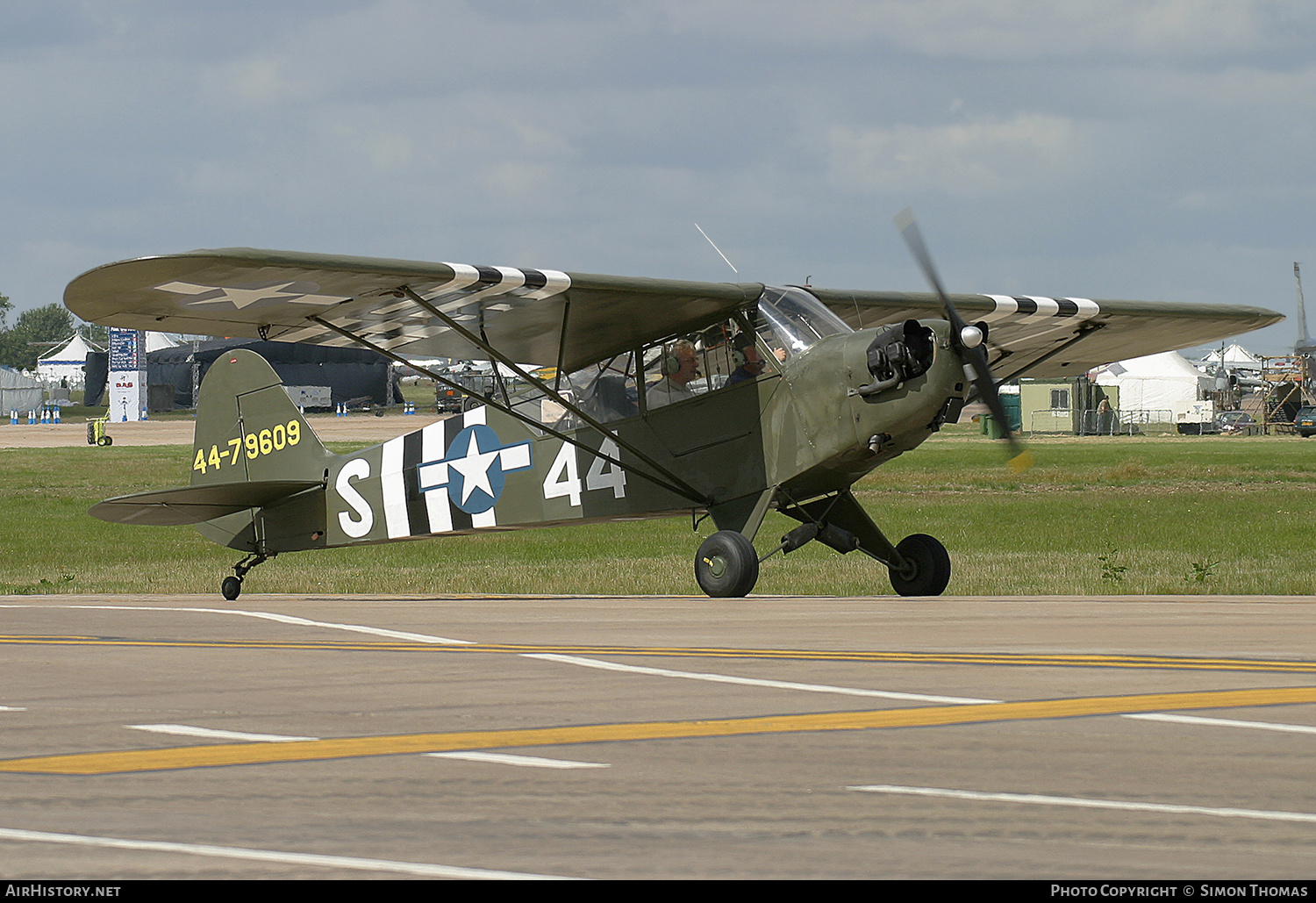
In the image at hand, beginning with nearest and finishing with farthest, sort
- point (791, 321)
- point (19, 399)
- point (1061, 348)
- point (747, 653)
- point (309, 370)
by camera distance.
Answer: point (747, 653) < point (791, 321) < point (1061, 348) < point (309, 370) < point (19, 399)

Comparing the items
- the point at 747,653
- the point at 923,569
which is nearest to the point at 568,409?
the point at 923,569

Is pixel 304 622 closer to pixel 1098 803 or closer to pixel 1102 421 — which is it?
pixel 1098 803

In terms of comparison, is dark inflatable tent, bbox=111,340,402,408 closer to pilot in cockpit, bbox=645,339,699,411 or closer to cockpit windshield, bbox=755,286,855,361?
pilot in cockpit, bbox=645,339,699,411

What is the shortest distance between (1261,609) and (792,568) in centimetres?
958

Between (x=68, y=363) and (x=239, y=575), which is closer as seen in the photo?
(x=239, y=575)

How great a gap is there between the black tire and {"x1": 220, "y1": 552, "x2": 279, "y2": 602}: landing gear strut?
24.3 ft

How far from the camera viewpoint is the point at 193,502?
16578 millimetres

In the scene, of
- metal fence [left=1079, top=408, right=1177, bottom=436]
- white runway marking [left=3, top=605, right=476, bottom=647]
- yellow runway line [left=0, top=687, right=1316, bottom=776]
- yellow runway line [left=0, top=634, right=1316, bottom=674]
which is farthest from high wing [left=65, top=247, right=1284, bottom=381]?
metal fence [left=1079, top=408, right=1177, bottom=436]

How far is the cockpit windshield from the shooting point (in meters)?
13.1

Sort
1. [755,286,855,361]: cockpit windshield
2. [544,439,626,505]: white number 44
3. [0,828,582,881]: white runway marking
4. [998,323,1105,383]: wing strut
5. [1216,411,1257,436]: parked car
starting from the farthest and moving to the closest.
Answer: [1216,411,1257,436]: parked car < [998,323,1105,383]: wing strut < [544,439,626,505]: white number 44 < [755,286,855,361]: cockpit windshield < [0,828,582,881]: white runway marking

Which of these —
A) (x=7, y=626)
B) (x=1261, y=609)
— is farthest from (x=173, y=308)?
(x=1261, y=609)

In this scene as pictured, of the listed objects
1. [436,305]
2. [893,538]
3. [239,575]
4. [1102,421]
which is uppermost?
[1102,421]

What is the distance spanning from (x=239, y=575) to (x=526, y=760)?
42.8ft

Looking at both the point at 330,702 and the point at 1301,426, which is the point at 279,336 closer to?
the point at 330,702
